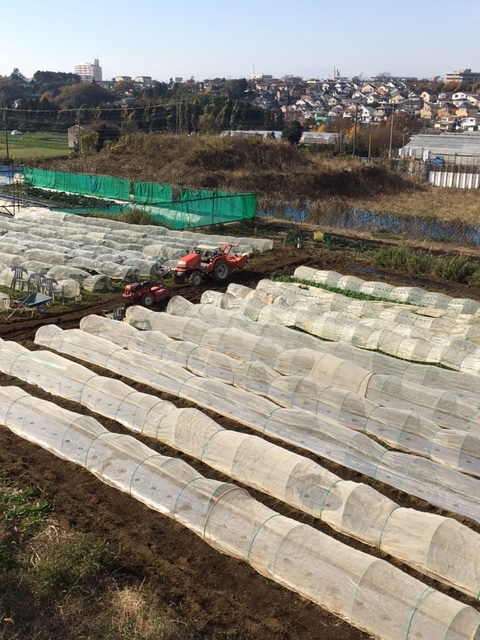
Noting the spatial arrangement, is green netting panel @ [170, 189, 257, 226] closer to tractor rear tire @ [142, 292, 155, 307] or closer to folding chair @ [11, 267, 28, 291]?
folding chair @ [11, 267, 28, 291]

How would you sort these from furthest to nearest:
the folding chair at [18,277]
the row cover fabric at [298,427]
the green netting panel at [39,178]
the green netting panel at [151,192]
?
the green netting panel at [39,178], the green netting panel at [151,192], the folding chair at [18,277], the row cover fabric at [298,427]

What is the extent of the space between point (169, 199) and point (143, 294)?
55.4 feet

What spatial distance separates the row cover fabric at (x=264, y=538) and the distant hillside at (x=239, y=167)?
2918 cm

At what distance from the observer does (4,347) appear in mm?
13391

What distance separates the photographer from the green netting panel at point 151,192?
3272 centimetres

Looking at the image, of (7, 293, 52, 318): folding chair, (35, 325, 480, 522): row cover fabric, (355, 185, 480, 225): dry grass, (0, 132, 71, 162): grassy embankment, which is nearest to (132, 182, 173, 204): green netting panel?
(355, 185, 480, 225): dry grass

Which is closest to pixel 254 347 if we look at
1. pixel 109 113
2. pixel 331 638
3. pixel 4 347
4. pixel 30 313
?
pixel 4 347

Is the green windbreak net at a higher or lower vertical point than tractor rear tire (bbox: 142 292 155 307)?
higher

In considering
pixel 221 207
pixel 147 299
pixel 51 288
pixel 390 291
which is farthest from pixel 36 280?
pixel 221 207

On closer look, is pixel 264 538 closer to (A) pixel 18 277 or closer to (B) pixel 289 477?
(B) pixel 289 477

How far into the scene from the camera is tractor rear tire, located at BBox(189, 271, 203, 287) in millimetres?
18562

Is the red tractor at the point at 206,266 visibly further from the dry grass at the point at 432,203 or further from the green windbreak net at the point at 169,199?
the dry grass at the point at 432,203

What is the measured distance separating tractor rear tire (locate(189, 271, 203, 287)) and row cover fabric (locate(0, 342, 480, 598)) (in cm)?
668

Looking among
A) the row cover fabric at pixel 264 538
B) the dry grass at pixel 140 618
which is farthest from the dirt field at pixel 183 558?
the dry grass at pixel 140 618
